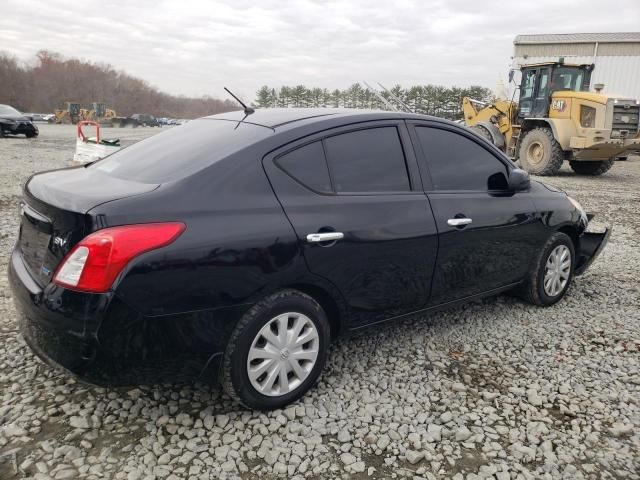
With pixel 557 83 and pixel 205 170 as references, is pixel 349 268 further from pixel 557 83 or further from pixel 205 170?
pixel 557 83

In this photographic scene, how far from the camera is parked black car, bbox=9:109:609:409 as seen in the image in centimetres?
211

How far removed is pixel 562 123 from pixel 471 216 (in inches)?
426

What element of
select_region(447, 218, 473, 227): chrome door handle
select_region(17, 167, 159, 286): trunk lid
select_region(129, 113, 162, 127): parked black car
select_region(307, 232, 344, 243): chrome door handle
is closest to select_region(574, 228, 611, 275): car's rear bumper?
select_region(447, 218, 473, 227): chrome door handle

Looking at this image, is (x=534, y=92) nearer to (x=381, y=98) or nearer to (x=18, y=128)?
(x=381, y=98)

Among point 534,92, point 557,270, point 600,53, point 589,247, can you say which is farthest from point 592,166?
point 600,53

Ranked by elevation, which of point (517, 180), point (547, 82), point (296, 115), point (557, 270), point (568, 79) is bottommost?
point (557, 270)

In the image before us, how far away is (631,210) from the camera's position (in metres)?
8.80

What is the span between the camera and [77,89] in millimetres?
83562

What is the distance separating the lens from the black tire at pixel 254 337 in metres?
2.35

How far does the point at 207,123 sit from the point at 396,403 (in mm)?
2020

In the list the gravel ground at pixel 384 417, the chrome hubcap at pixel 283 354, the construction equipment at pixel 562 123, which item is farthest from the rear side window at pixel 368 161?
the construction equipment at pixel 562 123

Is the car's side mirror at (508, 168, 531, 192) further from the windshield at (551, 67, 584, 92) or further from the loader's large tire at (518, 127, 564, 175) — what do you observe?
the windshield at (551, 67, 584, 92)

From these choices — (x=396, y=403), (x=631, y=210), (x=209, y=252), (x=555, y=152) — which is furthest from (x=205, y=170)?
(x=555, y=152)

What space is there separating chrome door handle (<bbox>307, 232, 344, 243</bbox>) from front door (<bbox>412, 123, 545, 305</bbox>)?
0.79m
